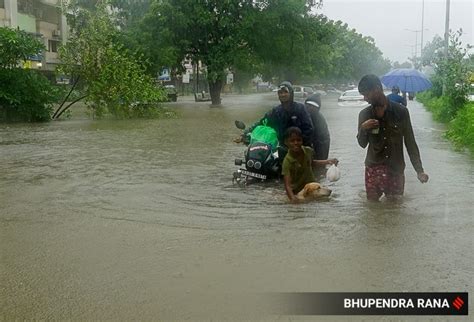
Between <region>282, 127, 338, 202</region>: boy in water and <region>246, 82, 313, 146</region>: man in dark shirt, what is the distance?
0.97m

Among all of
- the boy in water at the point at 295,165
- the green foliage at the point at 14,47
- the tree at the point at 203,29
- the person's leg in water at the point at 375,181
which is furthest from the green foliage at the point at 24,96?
the person's leg in water at the point at 375,181

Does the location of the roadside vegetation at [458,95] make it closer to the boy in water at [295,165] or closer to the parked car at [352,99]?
the boy in water at [295,165]

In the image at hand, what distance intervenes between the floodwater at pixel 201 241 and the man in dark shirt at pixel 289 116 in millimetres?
A: 847

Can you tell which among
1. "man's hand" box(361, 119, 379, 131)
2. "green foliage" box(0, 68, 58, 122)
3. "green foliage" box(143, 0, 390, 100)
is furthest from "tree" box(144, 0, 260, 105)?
"man's hand" box(361, 119, 379, 131)

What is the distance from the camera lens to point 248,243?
19.8ft

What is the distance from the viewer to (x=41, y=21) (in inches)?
2083

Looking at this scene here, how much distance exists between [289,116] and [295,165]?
1.29 m

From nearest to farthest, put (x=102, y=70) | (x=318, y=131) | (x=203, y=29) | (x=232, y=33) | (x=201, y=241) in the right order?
(x=201, y=241), (x=318, y=131), (x=102, y=70), (x=232, y=33), (x=203, y=29)

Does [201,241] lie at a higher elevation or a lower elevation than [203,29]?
lower

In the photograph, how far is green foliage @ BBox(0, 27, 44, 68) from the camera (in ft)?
79.6

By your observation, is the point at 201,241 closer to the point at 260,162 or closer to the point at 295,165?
the point at 295,165

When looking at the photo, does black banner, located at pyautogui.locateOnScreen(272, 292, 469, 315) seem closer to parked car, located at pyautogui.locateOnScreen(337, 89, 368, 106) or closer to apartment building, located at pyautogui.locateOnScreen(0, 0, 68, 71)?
parked car, located at pyautogui.locateOnScreen(337, 89, 368, 106)

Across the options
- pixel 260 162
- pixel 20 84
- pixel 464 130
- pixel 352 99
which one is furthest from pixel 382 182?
pixel 352 99

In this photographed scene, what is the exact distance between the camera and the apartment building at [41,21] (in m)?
44.5
